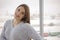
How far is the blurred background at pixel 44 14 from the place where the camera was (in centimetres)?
191

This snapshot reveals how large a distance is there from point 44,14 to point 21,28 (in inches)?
25.2

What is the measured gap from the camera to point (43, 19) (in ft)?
6.28

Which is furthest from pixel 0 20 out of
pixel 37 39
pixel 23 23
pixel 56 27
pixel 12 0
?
pixel 56 27

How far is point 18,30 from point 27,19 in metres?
0.18

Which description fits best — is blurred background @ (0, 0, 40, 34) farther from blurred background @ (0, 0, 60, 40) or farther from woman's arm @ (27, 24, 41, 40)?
woman's arm @ (27, 24, 41, 40)

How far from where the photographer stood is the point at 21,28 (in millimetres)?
1420

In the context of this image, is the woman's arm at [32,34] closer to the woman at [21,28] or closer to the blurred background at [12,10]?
the woman at [21,28]

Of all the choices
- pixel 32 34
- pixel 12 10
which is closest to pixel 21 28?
pixel 32 34

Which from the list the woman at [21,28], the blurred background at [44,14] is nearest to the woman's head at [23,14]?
the woman at [21,28]

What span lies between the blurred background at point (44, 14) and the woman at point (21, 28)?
0.47 meters

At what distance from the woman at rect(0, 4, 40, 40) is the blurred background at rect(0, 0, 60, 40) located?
47 centimetres

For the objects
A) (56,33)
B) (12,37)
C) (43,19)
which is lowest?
(56,33)

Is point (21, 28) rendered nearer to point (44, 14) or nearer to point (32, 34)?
point (32, 34)

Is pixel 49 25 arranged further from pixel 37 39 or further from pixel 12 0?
pixel 12 0
